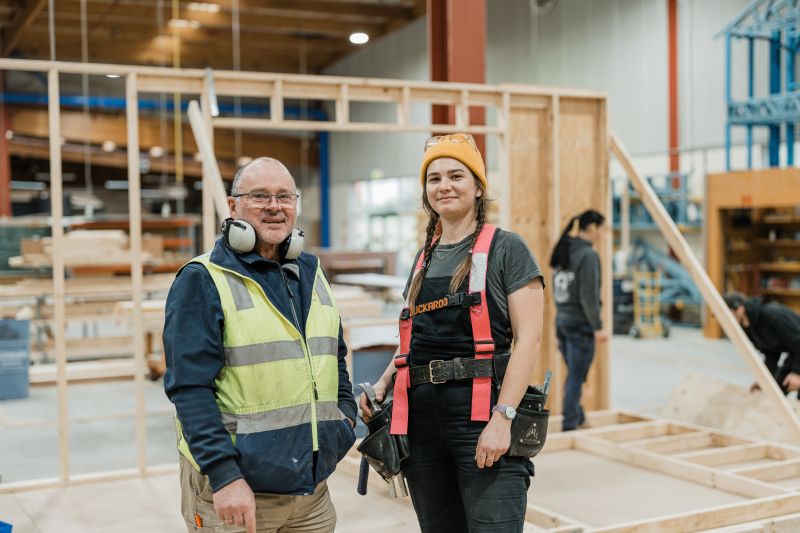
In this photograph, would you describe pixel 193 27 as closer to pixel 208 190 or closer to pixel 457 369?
pixel 208 190

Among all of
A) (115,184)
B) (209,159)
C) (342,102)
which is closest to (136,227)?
(209,159)

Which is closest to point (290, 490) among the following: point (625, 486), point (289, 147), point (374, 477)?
point (374, 477)

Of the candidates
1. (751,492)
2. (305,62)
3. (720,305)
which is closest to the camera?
(751,492)

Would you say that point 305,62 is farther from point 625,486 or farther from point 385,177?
point 625,486

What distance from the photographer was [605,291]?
7375mm

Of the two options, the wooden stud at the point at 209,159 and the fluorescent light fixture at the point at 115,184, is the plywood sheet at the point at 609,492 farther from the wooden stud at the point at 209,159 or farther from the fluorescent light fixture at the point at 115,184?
the fluorescent light fixture at the point at 115,184

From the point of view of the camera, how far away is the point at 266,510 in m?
2.45

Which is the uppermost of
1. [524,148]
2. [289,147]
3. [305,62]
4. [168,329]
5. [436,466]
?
[305,62]

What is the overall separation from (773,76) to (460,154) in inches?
446

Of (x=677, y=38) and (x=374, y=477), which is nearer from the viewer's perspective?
(x=374, y=477)

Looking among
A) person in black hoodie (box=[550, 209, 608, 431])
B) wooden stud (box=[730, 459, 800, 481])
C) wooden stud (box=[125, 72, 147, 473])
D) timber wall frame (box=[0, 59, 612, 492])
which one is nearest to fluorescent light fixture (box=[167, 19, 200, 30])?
timber wall frame (box=[0, 59, 612, 492])

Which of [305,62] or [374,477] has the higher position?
[305,62]

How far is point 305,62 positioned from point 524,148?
16145 mm

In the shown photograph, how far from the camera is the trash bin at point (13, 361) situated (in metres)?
6.47
